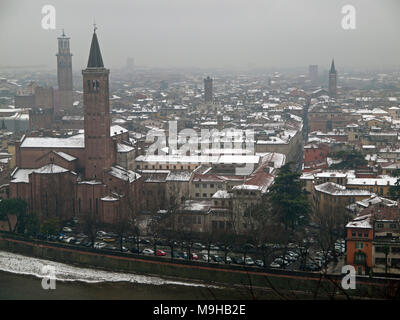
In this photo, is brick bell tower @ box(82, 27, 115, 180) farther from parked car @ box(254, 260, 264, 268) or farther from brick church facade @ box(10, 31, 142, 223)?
parked car @ box(254, 260, 264, 268)

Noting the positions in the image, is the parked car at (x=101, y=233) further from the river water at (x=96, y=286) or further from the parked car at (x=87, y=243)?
the river water at (x=96, y=286)

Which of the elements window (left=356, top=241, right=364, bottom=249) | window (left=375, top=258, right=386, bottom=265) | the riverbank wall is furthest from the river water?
window (left=375, top=258, right=386, bottom=265)

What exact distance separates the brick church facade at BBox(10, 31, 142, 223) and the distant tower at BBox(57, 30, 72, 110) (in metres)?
16.4

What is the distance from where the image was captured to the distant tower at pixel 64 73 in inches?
1221

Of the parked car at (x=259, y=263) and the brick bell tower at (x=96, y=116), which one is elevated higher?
the brick bell tower at (x=96, y=116)

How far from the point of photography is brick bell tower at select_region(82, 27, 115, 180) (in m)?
14.6

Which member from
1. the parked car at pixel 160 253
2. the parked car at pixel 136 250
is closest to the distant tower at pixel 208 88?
the parked car at pixel 136 250

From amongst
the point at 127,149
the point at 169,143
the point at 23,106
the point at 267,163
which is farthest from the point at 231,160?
the point at 23,106

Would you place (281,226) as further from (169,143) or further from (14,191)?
(169,143)

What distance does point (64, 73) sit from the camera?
104 feet

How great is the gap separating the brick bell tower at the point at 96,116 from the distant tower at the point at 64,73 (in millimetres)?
16784

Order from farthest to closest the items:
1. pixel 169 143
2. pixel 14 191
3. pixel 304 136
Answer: pixel 304 136
pixel 169 143
pixel 14 191

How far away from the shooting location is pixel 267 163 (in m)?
17.0

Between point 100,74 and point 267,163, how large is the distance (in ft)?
16.6
